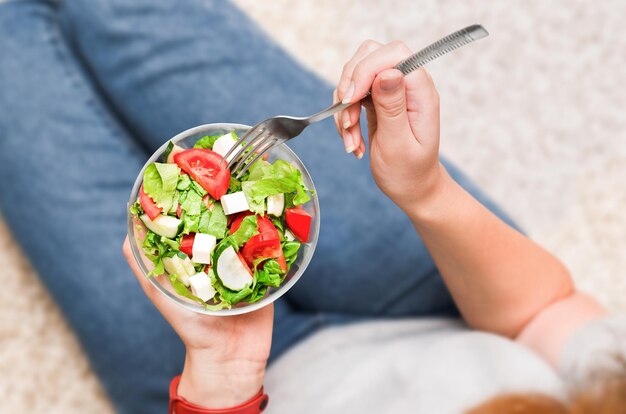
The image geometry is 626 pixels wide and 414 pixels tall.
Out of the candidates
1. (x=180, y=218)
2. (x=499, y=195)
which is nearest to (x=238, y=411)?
(x=180, y=218)

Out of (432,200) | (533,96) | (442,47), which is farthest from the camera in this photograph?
(533,96)

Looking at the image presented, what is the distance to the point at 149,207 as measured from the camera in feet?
2.74

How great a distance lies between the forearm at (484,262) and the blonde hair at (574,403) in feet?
0.70

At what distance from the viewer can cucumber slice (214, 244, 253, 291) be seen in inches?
32.3

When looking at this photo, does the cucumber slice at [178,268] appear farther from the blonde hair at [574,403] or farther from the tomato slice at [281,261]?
the blonde hair at [574,403]

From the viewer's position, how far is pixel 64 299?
1.31 m

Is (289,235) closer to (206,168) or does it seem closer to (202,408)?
(206,168)

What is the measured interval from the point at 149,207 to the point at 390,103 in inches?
13.0

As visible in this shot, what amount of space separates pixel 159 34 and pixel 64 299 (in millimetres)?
568

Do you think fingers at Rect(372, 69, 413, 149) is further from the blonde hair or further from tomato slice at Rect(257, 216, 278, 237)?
the blonde hair

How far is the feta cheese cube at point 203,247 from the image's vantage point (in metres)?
0.82

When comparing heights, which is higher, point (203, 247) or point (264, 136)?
point (264, 136)

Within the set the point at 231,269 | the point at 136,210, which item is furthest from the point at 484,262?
the point at 136,210

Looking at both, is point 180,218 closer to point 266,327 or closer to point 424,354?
point 266,327
